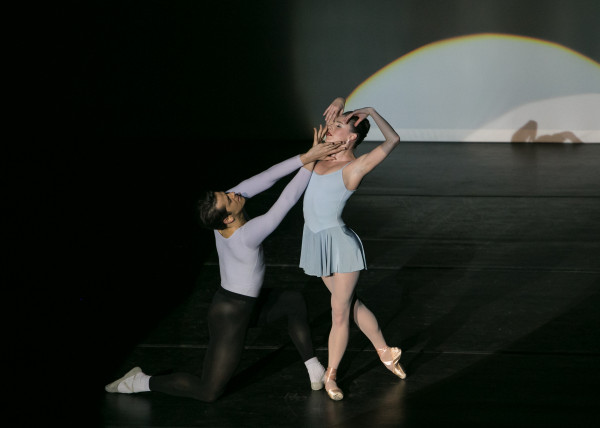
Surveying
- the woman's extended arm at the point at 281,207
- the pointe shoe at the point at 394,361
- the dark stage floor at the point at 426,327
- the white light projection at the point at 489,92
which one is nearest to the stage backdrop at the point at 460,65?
the white light projection at the point at 489,92

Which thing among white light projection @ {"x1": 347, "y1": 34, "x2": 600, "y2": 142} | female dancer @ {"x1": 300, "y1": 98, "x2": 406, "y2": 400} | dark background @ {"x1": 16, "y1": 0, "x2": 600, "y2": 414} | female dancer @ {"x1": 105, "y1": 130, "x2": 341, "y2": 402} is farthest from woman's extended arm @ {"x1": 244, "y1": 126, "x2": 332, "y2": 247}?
white light projection @ {"x1": 347, "y1": 34, "x2": 600, "y2": 142}

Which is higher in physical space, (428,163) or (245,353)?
(245,353)

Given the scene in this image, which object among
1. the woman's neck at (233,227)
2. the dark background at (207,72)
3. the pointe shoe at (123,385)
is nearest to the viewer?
the woman's neck at (233,227)

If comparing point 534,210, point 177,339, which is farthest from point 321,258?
point 534,210

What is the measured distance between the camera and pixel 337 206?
360 centimetres

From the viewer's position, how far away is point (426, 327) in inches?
183

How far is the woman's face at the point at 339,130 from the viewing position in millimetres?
3580

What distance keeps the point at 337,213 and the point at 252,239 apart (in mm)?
449

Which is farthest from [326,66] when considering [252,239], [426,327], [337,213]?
[252,239]

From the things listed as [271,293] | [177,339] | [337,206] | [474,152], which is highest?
[337,206]

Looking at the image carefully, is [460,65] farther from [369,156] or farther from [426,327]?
[369,156]

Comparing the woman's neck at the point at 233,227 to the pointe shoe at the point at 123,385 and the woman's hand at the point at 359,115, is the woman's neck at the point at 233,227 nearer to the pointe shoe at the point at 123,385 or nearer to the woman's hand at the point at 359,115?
the woman's hand at the point at 359,115

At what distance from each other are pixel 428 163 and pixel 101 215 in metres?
4.18

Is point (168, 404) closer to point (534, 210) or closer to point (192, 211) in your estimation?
point (192, 211)
